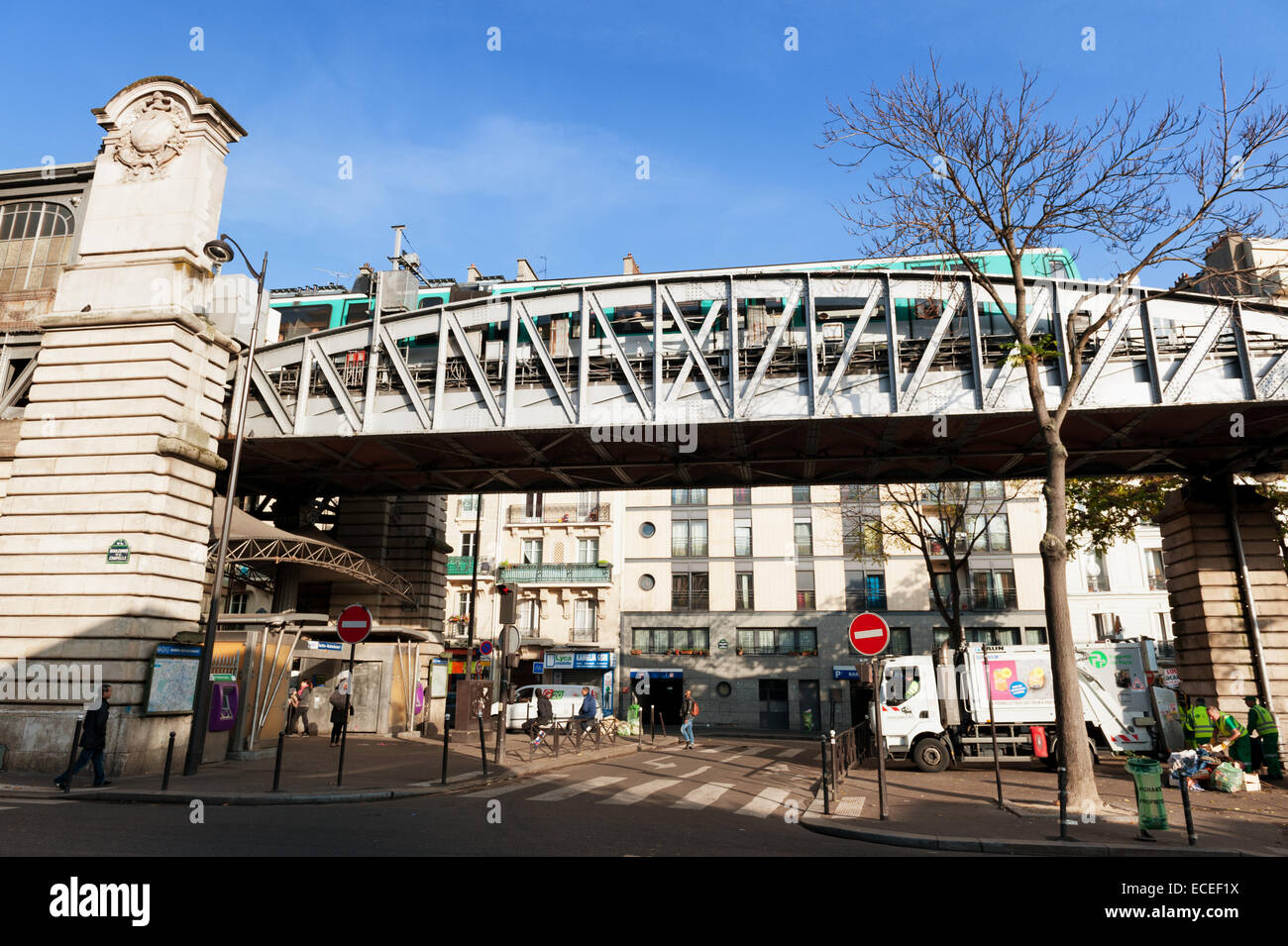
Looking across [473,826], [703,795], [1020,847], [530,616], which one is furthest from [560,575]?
[1020,847]

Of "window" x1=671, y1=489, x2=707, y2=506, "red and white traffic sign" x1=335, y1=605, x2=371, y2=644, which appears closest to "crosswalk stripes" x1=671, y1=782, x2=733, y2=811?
"red and white traffic sign" x1=335, y1=605, x2=371, y2=644

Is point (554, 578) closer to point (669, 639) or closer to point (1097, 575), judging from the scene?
point (669, 639)

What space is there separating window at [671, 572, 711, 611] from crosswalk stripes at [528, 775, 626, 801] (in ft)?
95.3

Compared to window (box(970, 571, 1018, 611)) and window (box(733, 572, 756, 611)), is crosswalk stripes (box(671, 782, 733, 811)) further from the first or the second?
window (box(970, 571, 1018, 611))

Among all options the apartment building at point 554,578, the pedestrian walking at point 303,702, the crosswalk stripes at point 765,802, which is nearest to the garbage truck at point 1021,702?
the crosswalk stripes at point 765,802

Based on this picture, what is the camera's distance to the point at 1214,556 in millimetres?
21766

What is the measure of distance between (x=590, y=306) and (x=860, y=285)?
22.7 ft

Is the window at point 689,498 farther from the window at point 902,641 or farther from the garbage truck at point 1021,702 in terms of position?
the garbage truck at point 1021,702

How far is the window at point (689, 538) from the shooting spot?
153ft

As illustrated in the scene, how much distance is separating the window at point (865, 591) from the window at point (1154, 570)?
45.3 feet

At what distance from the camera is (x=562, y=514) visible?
4688cm

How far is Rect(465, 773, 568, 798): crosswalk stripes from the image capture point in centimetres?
1349
